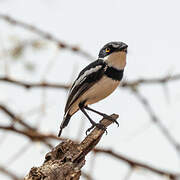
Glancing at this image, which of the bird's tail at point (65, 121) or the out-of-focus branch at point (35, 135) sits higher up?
the bird's tail at point (65, 121)

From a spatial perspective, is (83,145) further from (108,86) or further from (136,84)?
(136,84)

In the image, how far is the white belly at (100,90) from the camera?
18.9ft

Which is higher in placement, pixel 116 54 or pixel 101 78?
pixel 116 54

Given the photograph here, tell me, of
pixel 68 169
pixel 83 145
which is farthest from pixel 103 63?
pixel 68 169

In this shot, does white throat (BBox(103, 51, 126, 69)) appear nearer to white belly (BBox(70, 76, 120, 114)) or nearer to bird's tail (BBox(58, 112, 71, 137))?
white belly (BBox(70, 76, 120, 114))

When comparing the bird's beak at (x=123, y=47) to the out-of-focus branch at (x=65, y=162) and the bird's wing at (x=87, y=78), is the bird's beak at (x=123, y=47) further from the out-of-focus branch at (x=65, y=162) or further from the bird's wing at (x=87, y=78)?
the out-of-focus branch at (x=65, y=162)

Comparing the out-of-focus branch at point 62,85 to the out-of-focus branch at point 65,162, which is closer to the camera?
the out-of-focus branch at point 65,162

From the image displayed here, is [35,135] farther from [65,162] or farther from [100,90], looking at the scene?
[65,162]

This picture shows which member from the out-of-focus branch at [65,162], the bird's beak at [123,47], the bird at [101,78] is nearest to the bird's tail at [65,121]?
the bird at [101,78]

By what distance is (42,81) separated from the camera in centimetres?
643

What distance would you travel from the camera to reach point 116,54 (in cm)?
590

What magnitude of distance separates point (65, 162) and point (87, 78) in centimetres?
207

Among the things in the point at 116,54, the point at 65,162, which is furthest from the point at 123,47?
the point at 65,162

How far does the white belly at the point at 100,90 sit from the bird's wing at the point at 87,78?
2.6 inches
